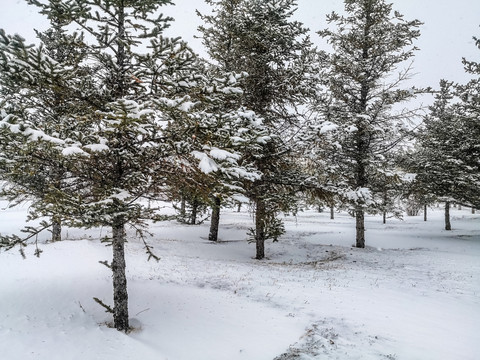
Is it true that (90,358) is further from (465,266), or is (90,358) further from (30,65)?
(465,266)

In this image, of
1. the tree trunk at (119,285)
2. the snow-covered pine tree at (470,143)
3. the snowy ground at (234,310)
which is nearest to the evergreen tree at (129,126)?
the tree trunk at (119,285)

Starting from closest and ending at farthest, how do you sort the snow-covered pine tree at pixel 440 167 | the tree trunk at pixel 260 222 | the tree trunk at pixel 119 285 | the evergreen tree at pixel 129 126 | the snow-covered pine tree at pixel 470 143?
the evergreen tree at pixel 129 126 → the tree trunk at pixel 119 285 → the tree trunk at pixel 260 222 → the snow-covered pine tree at pixel 470 143 → the snow-covered pine tree at pixel 440 167

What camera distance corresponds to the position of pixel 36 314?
620 cm

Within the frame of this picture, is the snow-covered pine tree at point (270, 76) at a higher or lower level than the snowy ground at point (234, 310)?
higher

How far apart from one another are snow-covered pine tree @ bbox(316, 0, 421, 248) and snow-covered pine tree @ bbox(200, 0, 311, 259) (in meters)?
2.29

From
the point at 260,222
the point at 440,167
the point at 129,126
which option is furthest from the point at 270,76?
→ the point at 440,167

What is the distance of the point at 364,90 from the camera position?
1609 centimetres

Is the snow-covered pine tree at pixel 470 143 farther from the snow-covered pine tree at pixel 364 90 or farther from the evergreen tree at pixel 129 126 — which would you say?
the evergreen tree at pixel 129 126

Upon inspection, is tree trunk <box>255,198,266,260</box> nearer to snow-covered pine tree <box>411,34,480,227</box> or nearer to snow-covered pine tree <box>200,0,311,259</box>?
snow-covered pine tree <box>200,0,311,259</box>

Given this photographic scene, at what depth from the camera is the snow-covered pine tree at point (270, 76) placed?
462 inches

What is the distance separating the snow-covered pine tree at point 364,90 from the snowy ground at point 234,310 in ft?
18.0

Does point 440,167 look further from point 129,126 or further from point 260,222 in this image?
point 129,126

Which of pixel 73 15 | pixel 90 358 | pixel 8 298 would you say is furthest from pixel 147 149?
pixel 8 298

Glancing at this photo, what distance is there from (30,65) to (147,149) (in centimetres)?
227
